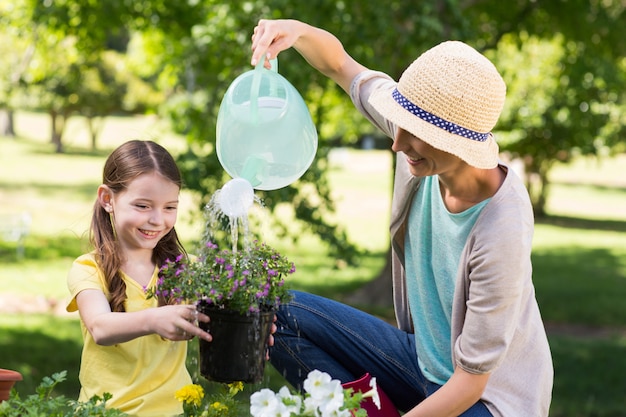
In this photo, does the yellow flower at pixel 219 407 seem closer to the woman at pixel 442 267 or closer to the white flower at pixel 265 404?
the white flower at pixel 265 404

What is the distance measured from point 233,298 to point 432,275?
762 millimetres

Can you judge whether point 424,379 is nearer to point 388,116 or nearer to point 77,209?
point 388,116

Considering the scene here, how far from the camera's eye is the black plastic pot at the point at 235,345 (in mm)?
2252

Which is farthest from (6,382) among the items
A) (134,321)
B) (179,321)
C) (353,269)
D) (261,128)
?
(353,269)

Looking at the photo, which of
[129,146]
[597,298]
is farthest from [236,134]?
[597,298]

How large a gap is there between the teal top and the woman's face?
0.21 meters

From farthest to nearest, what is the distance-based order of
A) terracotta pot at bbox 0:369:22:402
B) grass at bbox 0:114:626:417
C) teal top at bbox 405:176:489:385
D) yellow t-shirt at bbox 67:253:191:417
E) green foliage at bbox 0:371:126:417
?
grass at bbox 0:114:626:417
teal top at bbox 405:176:489:385
yellow t-shirt at bbox 67:253:191:417
terracotta pot at bbox 0:369:22:402
green foliage at bbox 0:371:126:417

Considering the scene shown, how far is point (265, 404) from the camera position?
1.91 m

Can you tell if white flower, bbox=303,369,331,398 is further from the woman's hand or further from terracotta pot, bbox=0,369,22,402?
the woman's hand

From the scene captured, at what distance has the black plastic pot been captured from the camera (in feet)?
7.39

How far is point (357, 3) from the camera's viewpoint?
5.97 metres

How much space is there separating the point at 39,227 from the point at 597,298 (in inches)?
325

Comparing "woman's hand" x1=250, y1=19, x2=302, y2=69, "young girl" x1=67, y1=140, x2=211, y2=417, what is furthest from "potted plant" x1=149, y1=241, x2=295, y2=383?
"woman's hand" x1=250, y1=19, x2=302, y2=69

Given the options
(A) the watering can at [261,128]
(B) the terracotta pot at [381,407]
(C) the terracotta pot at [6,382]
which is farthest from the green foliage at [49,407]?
(B) the terracotta pot at [381,407]
